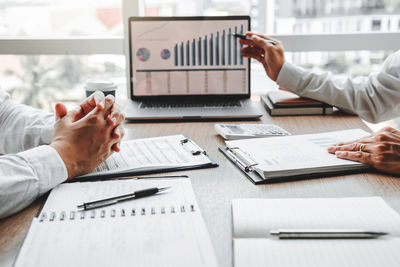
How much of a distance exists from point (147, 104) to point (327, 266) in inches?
41.0

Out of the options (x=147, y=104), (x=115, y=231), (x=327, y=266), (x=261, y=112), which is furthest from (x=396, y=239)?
(x=147, y=104)

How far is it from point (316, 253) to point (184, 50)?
1.08 metres

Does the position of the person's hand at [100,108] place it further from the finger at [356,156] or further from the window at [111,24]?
the window at [111,24]

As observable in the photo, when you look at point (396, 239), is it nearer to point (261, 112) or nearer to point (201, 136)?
point (201, 136)

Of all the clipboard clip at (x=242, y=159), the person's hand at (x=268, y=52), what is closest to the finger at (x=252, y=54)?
the person's hand at (x=268, y=52)

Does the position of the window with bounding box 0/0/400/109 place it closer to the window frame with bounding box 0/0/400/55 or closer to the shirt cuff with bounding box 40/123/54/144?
the window frame with bounding box 0/0/400/55

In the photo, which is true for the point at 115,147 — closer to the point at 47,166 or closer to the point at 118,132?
the point at 118,132

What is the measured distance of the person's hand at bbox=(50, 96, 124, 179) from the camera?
88 centimetres

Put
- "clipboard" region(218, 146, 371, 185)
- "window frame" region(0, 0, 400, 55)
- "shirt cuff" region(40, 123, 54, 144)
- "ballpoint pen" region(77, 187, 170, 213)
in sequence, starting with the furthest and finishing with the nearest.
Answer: "window frame" region(0, 0, 400, 55) < "shirt cuff" region(40, 123, 54, 144) < "clipboard" region(218, 146, 371, 185) < "ballpoint pen" region(77, 187, 170, 213)

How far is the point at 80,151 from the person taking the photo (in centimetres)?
89

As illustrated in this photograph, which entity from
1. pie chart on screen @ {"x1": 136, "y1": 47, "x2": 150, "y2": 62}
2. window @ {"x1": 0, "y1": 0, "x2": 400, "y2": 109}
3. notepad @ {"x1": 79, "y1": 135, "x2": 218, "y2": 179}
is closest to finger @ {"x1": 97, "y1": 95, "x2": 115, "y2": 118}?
notepad @ {"x1": 79, "y1": 135, "x2": 218, "y2": 179}

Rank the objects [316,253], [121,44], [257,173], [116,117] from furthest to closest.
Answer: [121,44] → [116,117] → [257,173] → [316,253]

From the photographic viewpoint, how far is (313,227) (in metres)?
0.66

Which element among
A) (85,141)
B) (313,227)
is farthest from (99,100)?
(313,227)
